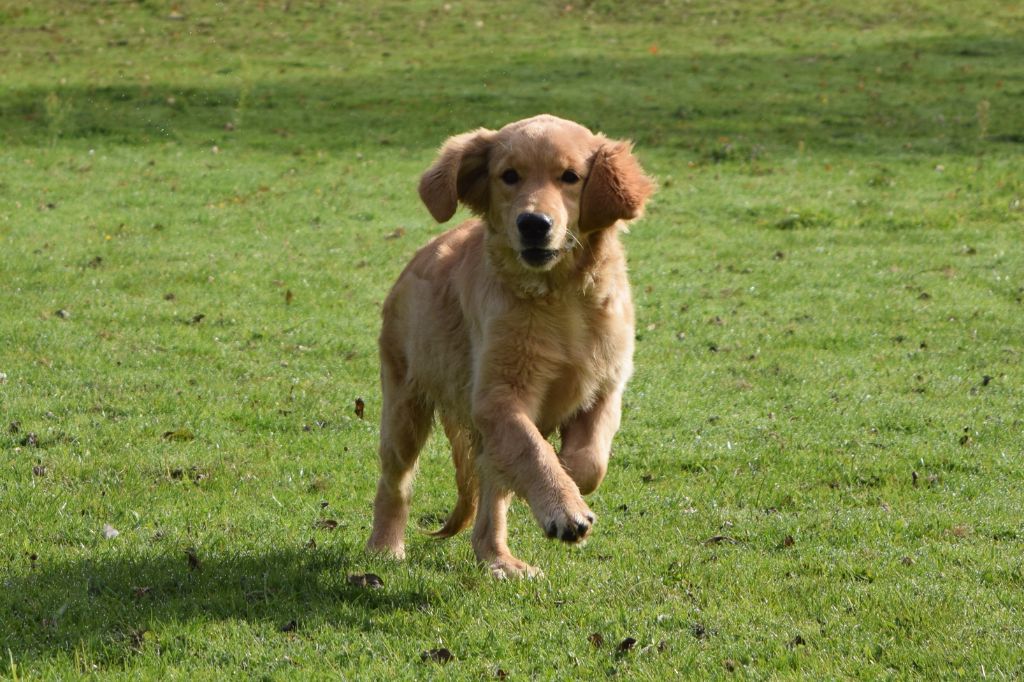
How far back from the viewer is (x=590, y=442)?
20.6 feet

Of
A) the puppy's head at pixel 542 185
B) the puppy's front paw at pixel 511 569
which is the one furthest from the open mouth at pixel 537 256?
the puppy's front paw at pixel 511 569

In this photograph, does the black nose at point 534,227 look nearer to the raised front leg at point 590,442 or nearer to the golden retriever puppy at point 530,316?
the golden retriever puppy at point 530,316

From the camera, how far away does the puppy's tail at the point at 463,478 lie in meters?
6.95

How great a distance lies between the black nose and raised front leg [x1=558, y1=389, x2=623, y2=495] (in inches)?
36.6

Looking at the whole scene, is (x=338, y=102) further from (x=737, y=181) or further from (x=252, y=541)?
(x=252, y=541)

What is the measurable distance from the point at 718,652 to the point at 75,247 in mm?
11762

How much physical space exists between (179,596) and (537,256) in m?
2.33

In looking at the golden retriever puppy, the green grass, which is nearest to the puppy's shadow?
the green grass

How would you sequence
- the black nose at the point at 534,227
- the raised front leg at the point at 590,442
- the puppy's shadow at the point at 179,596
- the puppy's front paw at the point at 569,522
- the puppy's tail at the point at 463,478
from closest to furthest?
the puppy's front paw at the point at 569,522 < the puppy's shadow at the point at 179,596 < the black nose at the point at 534,227 < the raised front leg at the point at 590,442 < the puppy's tail at the point at 463,478

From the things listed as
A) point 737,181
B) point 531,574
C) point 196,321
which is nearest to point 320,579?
point 531,574

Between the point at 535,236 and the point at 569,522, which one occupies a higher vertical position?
the point at 535,236

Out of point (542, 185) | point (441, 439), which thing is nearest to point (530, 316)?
point (542, 185)

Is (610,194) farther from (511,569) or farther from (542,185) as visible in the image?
(511,569)

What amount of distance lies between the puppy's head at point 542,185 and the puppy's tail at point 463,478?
4.01ft
